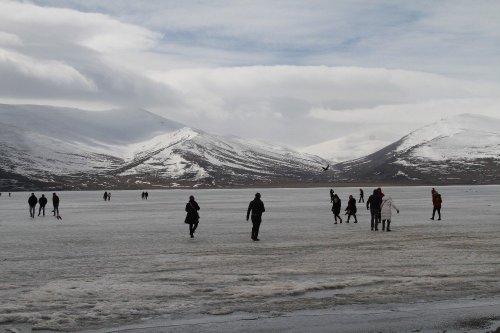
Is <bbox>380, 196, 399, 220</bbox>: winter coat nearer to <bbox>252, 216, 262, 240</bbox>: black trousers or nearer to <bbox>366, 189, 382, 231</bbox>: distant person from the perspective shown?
<bbox>366, 189, 382, 231</bbox>: distant person

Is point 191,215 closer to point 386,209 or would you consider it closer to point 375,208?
point 375,208

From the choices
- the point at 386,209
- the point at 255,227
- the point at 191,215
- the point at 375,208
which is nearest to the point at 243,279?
the point at 255,227

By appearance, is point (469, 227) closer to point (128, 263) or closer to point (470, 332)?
point (128, 263)

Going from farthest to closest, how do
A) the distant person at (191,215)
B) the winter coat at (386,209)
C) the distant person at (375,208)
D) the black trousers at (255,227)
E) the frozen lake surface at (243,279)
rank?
1. the distant person at (375,208)
2. the winter coat at (386,209)
3. the distant person at (191,215)
4. the black trousers at (255,227)
5. the frozen lake surface at (243,279)

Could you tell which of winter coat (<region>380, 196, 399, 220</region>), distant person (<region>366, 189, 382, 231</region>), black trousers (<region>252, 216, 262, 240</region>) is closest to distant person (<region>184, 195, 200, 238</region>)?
black trousers (<region>252, 216, 262, 240</region>)

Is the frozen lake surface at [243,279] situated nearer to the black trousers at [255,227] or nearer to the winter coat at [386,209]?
the black trousers at [255,227]

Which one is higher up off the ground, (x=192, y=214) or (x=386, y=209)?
(x=386, y=209)

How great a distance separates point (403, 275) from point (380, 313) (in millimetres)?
4818

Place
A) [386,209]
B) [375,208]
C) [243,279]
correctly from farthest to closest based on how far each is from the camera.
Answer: [375,208]
[386,209]
[243,279]

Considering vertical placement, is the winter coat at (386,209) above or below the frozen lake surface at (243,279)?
above

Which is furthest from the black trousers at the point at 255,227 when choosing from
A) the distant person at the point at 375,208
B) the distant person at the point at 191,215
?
the distant person at the point at 375,208

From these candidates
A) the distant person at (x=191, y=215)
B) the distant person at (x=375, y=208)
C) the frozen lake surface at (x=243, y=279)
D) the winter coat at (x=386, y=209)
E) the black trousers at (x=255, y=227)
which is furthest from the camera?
the distant person at (x=375, y=208)

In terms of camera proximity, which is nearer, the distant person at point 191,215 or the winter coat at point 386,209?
the distant person at point 191,215

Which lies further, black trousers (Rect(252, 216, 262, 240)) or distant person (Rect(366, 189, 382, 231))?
distant person (Rect(366, 189, 382, 231))
